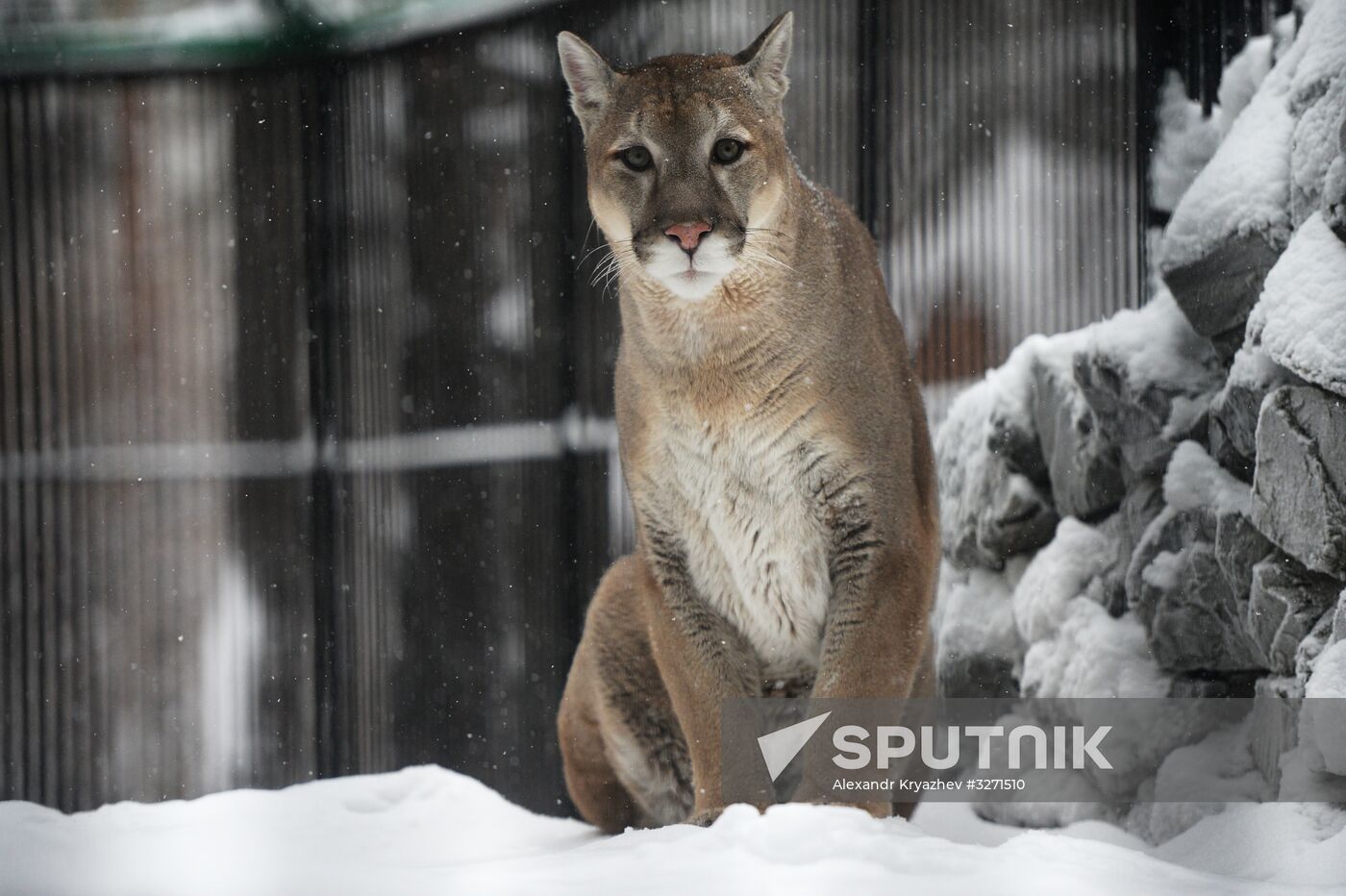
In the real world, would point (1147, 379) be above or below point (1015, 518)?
above

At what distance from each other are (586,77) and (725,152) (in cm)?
44

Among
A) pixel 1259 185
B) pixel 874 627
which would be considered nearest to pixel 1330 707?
pixel 874 627

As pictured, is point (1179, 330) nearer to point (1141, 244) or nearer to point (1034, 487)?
point (1141, 244)

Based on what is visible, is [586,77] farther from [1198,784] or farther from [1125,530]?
[1198,784]

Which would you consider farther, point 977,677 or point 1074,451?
point 977,677

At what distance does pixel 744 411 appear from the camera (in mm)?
2758

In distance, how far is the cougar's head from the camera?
2604 millimetres

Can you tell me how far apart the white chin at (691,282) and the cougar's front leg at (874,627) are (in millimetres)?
664

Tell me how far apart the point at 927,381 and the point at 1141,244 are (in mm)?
694

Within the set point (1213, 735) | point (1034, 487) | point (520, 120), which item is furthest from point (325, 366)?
point (1213, 735)

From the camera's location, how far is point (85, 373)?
2.91 meters

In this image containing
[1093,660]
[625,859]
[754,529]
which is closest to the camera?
[625,859]
